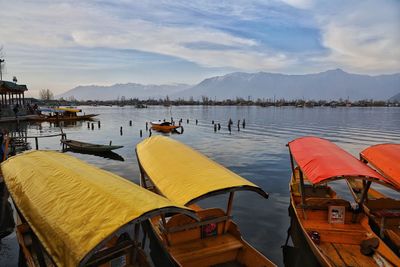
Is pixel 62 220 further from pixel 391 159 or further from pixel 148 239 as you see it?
pixel 391 159

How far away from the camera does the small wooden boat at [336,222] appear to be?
31.6 ft

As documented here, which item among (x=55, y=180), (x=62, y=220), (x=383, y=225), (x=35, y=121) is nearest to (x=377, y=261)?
(x=383, y=225)

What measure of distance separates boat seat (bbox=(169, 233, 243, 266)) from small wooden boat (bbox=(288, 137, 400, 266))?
2.95 metres

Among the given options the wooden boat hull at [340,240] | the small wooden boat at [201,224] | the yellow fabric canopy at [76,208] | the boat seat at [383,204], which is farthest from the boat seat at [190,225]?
the boat seat at [383,204]

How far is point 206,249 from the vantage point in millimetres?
9547

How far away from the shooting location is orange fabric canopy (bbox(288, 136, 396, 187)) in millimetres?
10312

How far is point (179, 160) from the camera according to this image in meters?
12.0

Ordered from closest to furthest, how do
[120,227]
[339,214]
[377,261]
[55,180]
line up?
[120,227], [55,180], [377,261], [339,214]

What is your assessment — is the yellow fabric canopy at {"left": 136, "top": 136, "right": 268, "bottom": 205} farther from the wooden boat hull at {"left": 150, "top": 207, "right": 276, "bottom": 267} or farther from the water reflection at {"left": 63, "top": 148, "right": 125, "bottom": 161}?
the water reflection at {"left": 63, "top": 148, "right": 125, "bottom": 161}

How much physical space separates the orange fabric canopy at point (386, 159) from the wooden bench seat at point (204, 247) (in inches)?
296

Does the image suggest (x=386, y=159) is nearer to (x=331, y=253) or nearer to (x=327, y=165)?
(x=327, y=165)

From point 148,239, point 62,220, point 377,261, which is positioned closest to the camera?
point 62,220

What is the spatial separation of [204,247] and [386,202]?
28.8 feet

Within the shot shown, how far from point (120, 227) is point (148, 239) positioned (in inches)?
342
